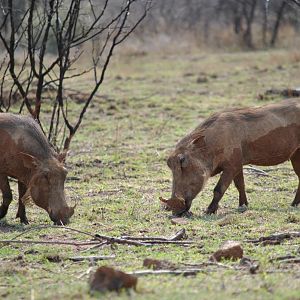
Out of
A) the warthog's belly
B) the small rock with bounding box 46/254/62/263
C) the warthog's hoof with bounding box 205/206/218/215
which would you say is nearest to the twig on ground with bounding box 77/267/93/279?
the small rock with bounding box 46/254/62/263

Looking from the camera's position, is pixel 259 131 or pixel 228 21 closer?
pixel 259 131

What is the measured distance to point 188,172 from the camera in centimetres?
815

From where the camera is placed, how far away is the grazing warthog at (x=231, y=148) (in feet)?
26.6

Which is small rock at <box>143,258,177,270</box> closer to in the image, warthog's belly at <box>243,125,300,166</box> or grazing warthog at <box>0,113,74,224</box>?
grazing warthog at <box>0,113,74,224</box>

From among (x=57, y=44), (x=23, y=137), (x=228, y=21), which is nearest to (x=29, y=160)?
(x=23, y=137)

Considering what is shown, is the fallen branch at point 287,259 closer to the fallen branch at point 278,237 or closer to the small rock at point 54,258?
the fallen branch at point 278,237

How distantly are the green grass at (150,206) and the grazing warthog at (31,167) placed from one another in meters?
0.19

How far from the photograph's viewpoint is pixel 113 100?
16.4 m

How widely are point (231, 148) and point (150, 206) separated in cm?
91

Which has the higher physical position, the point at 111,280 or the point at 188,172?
the point at 111,280

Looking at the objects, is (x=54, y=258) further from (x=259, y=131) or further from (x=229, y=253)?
(x=259, y=131)

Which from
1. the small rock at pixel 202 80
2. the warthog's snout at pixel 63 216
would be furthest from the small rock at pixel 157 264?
the small rock at pixel 202 80

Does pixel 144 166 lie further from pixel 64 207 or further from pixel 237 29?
pixel 237 29

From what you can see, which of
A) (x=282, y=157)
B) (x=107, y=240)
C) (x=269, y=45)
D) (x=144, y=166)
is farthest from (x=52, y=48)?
(x=107, y=240)
